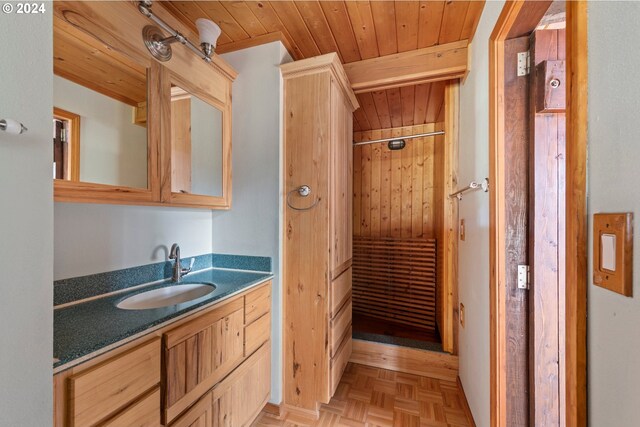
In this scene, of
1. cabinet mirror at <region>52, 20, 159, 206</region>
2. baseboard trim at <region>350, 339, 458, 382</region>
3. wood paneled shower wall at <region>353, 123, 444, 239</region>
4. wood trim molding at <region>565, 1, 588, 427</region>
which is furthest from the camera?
wood paneled shower wall at <region>353, 123, 444, 239</region>

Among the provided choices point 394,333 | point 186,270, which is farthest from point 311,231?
point 394,333

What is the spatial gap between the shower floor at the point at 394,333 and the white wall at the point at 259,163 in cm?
101

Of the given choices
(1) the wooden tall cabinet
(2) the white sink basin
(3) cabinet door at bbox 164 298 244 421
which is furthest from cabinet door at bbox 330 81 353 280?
(2) the white sink basin

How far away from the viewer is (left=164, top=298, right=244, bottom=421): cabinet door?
0.96 meters

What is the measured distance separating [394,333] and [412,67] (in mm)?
2364

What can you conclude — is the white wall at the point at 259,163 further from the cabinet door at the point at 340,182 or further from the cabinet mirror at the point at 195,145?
the cabinet door at the point at 340,182

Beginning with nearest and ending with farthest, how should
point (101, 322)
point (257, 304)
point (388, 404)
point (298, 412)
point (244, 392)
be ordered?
1. point (101, 322)
2. point (244, 392)
3. point (257, 304)
4. point (298, 412)
5. point (388, 404)

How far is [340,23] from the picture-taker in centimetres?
148

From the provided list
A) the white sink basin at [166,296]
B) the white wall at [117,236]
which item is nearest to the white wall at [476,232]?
the white sink basin at [166,296]

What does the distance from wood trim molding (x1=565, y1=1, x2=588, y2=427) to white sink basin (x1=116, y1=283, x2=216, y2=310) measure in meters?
1.35

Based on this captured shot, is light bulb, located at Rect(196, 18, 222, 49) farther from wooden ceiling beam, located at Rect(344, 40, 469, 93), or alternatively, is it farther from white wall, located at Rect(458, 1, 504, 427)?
white wall, located at Rect(458, 1, 504, 427)

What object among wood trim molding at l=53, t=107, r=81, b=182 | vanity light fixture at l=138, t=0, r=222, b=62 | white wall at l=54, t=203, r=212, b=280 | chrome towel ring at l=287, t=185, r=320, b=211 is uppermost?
vanity light fixture at l=138, t=0, r=222, b=62

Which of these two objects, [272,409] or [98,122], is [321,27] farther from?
[272,409]

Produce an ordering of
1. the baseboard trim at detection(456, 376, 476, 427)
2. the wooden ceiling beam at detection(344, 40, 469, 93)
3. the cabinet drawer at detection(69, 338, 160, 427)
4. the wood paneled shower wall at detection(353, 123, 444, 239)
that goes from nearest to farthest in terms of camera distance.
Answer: the cabinet drawer at detection(69, 338, 160, 427) < the baseboard trim at detection(456, 376, 476, 427) < the wooden ceiling beam at detection(344, 40, 469, 93) < the wood paneled shower wall at detection(353, 123, 444, 239)
